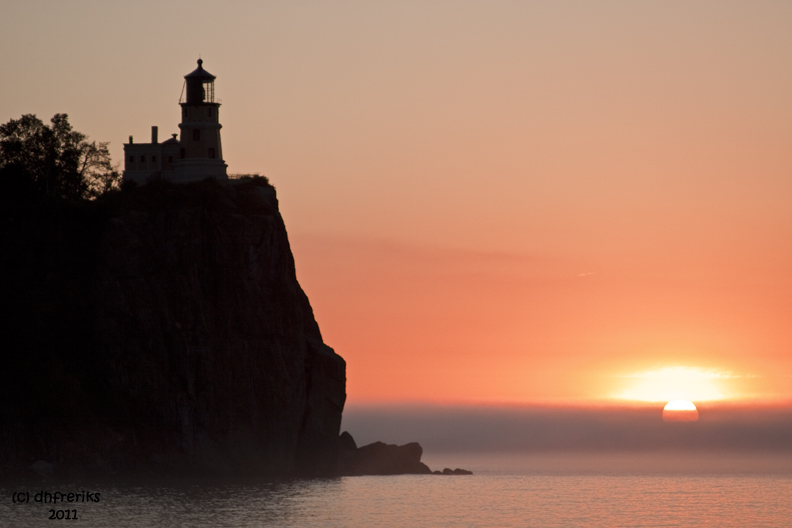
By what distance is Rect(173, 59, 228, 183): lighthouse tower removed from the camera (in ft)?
412

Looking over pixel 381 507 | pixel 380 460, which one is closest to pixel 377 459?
pixel 380 460

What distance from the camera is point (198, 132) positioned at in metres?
126

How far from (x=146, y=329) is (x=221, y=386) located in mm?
10710

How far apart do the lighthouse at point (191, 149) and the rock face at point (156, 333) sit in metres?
4.46

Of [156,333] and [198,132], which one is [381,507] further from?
[198,132]

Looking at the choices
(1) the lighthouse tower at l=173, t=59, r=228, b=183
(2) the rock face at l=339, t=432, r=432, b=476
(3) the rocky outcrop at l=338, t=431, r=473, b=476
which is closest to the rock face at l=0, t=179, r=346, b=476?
(1) the lighthouse tower at l=173, t=59, r=228, b=183

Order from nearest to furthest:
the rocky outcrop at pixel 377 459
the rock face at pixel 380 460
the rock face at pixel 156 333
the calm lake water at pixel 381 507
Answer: the calm lake water at pixel 381 507
the rock face at pixel 156 333
the rocky outcrop at pixel 377 459
the rock face at pixel 380 460

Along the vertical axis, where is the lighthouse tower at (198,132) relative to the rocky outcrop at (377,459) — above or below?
above

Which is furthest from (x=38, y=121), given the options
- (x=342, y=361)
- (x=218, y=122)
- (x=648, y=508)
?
(x=648, y=508)

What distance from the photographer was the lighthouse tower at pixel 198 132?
12544cm

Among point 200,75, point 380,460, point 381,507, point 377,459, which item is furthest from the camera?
point 380,460

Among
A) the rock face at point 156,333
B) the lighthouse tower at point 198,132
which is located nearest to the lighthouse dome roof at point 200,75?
the lighthouse tower at point 198,132

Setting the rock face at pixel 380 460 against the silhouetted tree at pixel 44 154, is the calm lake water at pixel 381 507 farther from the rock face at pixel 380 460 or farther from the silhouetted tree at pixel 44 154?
the silhouetted tree at pixel 44 154

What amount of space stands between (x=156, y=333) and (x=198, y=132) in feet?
87.5
